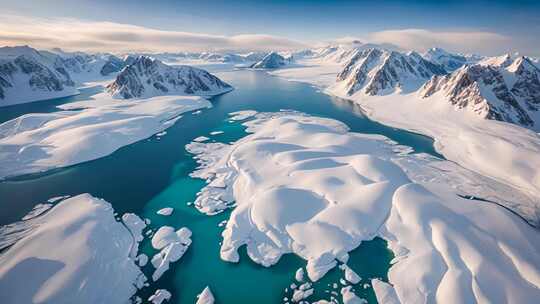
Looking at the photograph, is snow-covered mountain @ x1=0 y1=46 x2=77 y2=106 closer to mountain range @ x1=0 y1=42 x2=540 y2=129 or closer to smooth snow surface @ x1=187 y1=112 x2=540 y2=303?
mountain range @ x1=0 y1=42 x2=540 y2=129

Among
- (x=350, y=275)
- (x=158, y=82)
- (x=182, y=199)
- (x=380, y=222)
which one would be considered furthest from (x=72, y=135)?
(x=158, y=82)

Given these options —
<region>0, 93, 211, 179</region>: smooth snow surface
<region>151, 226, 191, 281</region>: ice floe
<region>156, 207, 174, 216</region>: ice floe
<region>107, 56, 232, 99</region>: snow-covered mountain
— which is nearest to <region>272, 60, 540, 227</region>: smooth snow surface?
<region>151, 226, 191, 281</region>: ice floe

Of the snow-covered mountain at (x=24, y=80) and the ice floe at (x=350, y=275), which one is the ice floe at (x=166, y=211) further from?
the snow-covered mountain at (x=24, y=80)

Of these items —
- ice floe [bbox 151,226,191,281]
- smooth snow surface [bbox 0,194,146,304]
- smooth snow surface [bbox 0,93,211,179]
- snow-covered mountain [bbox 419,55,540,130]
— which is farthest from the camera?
snow-covered mountain [bbox 419,55,540,130]

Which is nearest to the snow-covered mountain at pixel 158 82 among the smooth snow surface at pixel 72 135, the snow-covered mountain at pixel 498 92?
the smooth snow surface at pixel 72 135

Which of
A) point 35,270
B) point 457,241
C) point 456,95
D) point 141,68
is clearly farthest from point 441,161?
point 141,68
